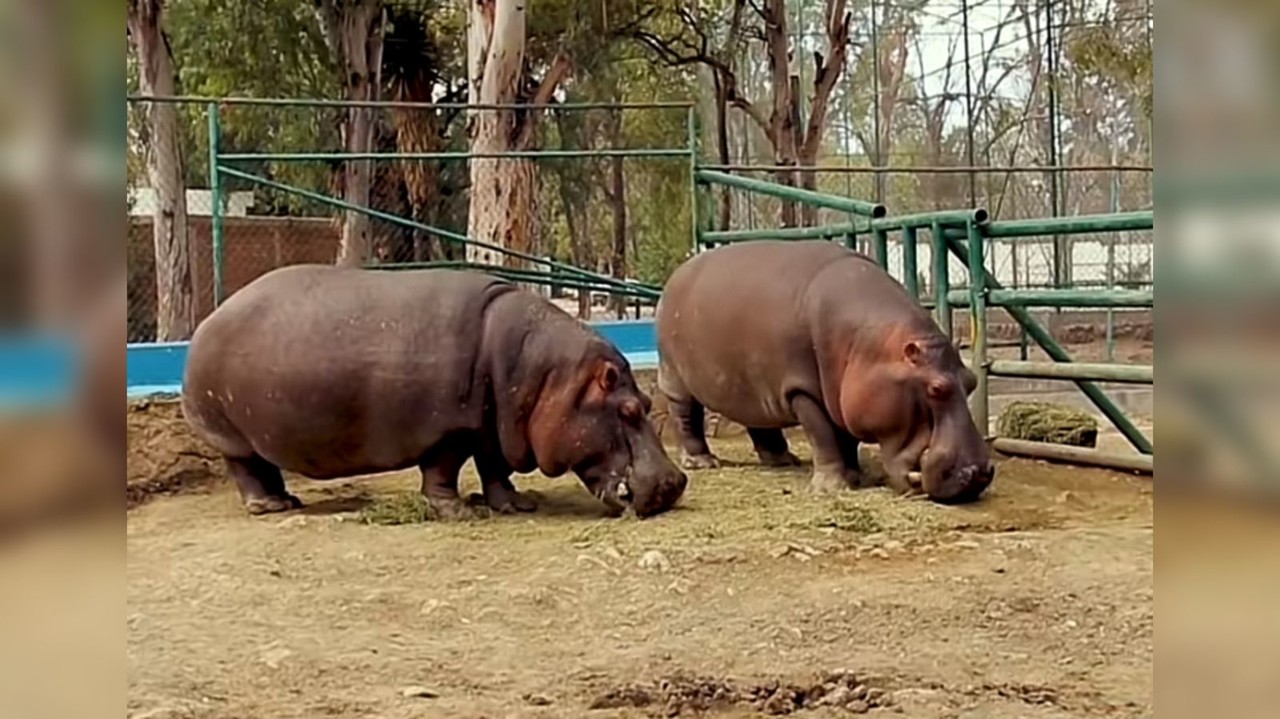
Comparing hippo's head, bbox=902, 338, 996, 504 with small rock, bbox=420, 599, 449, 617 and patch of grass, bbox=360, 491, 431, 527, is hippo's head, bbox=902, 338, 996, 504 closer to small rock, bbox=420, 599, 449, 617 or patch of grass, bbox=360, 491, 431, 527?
patch of grass, bbox=360, 491, 431, 527

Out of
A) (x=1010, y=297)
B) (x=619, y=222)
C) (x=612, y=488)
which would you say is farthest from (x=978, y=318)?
(x=619, y=222)

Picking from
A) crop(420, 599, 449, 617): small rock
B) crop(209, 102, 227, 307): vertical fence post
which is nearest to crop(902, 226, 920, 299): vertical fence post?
crop(209, 102, 227, 307): vertical fence post

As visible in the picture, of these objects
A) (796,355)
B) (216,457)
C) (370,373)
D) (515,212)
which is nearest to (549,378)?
(370,373)

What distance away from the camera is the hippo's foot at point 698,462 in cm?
632

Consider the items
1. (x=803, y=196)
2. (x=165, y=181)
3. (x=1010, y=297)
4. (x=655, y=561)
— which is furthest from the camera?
(x=165, y=181)

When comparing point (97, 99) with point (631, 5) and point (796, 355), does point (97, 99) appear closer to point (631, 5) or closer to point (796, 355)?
point (796, 355)

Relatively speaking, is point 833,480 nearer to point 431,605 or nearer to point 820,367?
point 820,367

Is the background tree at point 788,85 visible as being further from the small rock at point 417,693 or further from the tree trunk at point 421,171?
the small rock at point 417,693

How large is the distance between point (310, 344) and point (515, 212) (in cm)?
404

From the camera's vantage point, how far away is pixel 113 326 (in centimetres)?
75

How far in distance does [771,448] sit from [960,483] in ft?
4.92

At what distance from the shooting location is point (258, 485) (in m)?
5.28

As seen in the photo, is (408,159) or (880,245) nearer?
(880,245)

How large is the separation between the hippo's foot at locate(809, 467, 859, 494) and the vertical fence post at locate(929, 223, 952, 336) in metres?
1.33
